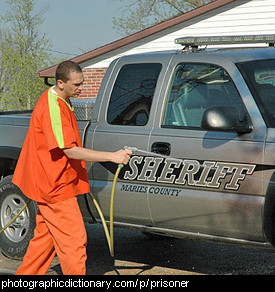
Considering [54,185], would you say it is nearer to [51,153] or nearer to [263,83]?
[51,153]

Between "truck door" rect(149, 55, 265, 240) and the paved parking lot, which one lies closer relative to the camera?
"truck door" rect(149, 55, 265, 240)

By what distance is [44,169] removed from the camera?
480 cm

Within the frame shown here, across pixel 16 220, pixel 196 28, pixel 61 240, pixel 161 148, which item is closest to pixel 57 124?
pixel 61 240

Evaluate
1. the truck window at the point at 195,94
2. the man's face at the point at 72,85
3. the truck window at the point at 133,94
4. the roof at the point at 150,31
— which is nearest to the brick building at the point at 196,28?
the roof at the point at 150,31

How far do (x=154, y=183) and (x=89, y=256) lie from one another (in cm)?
190

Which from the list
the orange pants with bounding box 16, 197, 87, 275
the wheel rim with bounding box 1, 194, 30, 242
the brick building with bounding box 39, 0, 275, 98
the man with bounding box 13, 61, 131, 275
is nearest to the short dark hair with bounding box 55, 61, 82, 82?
the man with bounding box 13, 61, 131, 275

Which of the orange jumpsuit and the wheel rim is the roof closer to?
the wheel rim

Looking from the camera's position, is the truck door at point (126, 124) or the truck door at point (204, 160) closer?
the truck door at point (204, 160)

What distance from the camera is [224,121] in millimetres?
4773

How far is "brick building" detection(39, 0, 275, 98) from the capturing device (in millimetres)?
14797

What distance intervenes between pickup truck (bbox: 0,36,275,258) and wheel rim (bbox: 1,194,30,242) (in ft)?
0.46

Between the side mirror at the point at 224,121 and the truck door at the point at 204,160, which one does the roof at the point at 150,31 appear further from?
the side mirror at the point at 224,121

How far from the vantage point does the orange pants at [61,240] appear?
4703 millimetres
